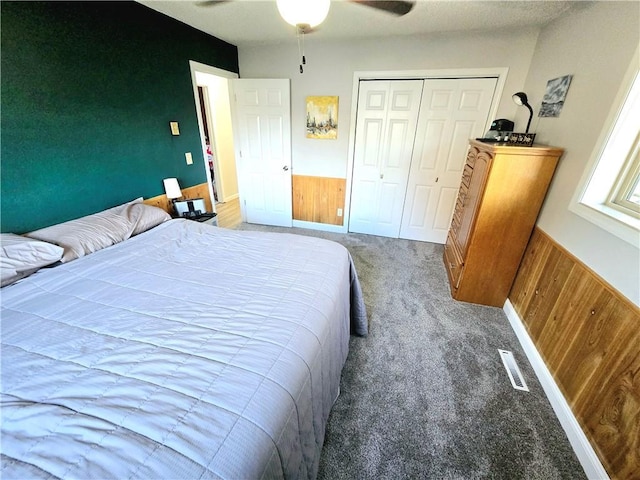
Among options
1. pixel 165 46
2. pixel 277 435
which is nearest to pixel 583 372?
pixel 277 435

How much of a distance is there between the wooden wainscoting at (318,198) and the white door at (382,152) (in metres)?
0.20

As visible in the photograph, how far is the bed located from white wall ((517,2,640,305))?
1342 millimetres

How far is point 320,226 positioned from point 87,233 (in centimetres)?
262

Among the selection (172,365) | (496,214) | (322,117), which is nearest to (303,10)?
(172,365)

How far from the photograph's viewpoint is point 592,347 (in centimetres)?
128

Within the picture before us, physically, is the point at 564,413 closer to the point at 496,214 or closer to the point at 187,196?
the point at 496,214

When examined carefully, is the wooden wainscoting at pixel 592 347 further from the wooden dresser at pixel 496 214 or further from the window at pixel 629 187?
the window at pixel 629 187

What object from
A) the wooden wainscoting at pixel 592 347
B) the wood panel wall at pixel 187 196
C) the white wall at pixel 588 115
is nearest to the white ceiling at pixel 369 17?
the white wall at pixel 588 115

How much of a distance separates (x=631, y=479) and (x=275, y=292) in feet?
5.26

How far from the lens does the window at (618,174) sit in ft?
4.30

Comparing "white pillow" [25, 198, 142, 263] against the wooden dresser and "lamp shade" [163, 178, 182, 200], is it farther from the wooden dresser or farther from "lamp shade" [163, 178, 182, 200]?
the wooden dresser

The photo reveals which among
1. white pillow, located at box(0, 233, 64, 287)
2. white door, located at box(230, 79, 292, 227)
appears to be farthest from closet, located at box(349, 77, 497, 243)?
white pillow, located at box(0, 233, 64, 287)

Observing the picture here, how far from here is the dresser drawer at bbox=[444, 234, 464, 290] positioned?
7.54 ft

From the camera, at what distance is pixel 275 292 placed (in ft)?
4.01
